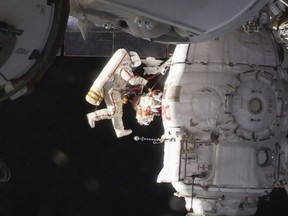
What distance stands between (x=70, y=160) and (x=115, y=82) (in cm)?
158

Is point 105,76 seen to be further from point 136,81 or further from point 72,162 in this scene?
point 72,162

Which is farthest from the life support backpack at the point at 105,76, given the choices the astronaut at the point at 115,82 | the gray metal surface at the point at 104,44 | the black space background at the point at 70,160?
the black space background at the point at 70,160

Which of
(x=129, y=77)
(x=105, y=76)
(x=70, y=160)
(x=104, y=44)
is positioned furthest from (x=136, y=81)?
(x=70, y=160)

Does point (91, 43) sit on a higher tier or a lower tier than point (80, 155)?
higher

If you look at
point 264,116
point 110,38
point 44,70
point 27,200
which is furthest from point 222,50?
point 27,200

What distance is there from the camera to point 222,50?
13.3 ft

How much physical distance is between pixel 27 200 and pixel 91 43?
179 cm

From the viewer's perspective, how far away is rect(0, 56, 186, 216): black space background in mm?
5797

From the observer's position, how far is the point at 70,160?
591 centimetres

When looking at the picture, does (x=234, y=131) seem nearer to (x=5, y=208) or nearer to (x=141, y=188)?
(x=141, y=188)

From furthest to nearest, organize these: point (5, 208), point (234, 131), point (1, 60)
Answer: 1. point (5, 208)
2. point (234, 131)
3. point (1, 60)

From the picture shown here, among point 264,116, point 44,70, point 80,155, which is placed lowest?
point 80,155

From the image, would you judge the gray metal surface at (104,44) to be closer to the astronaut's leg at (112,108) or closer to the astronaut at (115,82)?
the astronaut at (115,82)

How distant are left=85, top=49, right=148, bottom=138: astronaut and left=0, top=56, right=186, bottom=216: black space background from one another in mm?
1130
